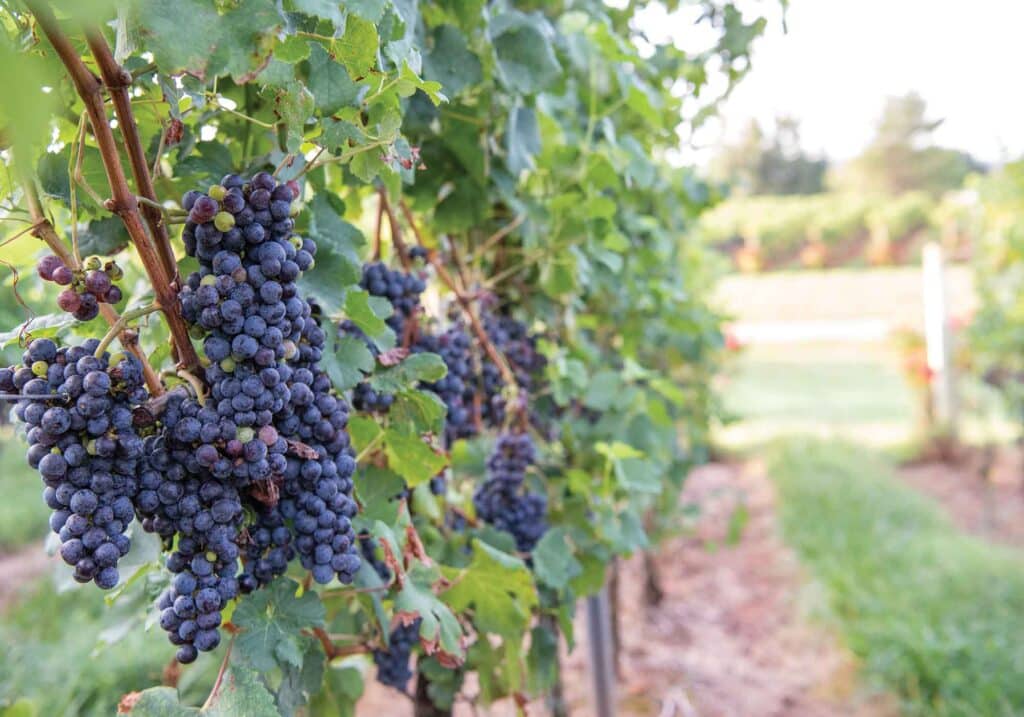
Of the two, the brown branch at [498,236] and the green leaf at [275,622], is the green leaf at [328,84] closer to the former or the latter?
the green leaf at [275,622]

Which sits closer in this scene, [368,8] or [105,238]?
[368,8]

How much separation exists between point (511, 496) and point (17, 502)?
7.10m

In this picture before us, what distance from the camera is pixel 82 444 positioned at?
2.40 feet

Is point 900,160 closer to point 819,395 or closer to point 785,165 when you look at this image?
point 785,165

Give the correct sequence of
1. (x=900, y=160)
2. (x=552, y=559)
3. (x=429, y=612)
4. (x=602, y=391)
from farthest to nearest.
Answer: (x=900, y=160), (x=602, y=391), (x=552, y=559), (x=429, y=612)

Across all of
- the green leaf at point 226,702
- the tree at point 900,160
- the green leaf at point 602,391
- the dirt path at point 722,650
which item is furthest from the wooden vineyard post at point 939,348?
the tree at point 900,160

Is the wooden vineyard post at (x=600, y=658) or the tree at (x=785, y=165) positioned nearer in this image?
the wooden vineyard post at (x=600, y=658)

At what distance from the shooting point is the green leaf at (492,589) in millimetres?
1316

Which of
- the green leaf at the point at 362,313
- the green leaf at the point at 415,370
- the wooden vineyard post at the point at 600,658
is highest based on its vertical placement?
the green leaf at the point at 362,313

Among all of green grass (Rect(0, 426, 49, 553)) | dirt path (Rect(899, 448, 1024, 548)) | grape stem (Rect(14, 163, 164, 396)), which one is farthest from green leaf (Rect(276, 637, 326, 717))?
dirt path (Rect(899, 448, 1024, 548))

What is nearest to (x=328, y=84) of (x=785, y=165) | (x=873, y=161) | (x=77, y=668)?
(x=77, y=668)

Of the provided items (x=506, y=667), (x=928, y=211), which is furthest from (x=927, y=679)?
(x=928, y=211)

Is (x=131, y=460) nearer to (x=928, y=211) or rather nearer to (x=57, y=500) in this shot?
(x=57, y=500)

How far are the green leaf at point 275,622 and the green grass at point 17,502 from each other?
18.2 feet
